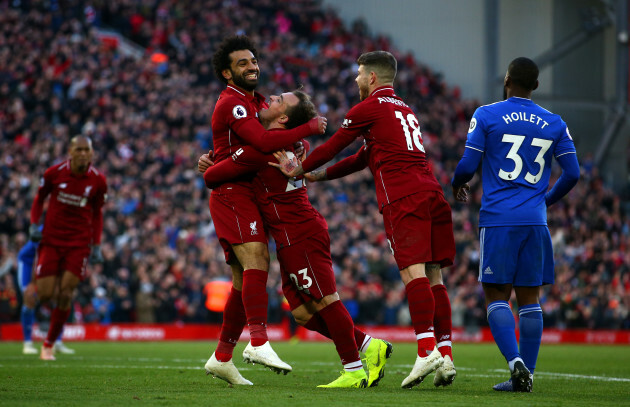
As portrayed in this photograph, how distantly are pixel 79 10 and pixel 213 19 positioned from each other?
4666 millimetres

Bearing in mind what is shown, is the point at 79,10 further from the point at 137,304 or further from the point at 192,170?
the point at 137,304

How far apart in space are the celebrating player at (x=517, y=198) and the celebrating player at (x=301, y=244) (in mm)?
1025

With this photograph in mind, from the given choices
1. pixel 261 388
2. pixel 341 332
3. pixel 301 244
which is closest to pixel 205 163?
pixel 301 244

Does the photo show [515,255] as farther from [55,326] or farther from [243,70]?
[55,326]

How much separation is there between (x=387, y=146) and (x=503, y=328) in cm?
165

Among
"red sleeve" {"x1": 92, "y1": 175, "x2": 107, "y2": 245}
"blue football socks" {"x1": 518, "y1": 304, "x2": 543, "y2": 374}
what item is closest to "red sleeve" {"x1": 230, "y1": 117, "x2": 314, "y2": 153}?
"blue football socks" {"x1": 518, "y1": 304, "x2": 543, "y2": 374}

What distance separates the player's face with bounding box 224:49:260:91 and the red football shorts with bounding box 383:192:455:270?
1.54 m

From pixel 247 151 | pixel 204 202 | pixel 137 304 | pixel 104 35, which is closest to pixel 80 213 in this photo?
pixel 247 151

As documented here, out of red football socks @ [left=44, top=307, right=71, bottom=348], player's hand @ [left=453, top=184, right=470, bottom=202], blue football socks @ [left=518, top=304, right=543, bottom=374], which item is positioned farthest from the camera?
red football socks @ [left=44, top=307, right=71, bottom=348]

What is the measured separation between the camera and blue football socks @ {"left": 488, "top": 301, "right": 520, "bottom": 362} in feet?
21.3

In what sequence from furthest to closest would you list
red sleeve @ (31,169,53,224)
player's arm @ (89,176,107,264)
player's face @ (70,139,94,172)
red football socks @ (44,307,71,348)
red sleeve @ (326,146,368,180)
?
player's arm @ (89,176,107,264)
red sleeve @ (31,169,53,224)
player's face @ (70,139,94,172)
red football socks @ (44,307,71,348)
red sleeve @ (326,146,368,180)

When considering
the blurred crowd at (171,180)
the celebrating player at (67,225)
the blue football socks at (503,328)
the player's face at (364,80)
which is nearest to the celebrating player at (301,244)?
the player's face at (364,80)

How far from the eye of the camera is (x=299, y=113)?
271 inches

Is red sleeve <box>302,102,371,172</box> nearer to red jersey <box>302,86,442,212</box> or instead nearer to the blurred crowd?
red jersey <box>302,86,442,212</box>
